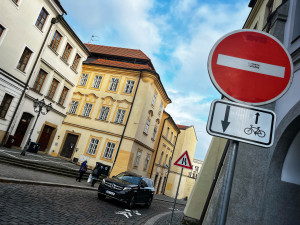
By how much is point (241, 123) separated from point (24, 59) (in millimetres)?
21205

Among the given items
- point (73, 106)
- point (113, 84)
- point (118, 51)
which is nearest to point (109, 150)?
point (73, 106)

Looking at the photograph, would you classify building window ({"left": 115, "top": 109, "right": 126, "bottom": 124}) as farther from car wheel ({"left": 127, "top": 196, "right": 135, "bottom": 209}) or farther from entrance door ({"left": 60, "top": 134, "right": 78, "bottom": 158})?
car wheel ({"left": 127, "top": 196, "right": 135, "bottom": 209})

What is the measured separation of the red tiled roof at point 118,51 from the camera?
30.3 metres

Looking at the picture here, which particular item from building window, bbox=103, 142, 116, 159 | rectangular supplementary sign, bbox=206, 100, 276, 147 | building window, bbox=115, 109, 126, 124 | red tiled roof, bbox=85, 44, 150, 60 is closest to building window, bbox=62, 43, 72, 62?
red tiled roof, bbox=85, 44, 150, 60

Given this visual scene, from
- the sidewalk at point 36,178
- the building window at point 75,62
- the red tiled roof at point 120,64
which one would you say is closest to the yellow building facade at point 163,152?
the red tiled roof at point 120,64

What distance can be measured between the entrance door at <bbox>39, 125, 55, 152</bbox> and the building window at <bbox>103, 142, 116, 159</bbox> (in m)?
6.30

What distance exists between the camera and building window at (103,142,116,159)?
2537cm

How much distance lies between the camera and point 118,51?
32125 millimetres

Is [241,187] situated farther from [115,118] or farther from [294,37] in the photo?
[115,118]

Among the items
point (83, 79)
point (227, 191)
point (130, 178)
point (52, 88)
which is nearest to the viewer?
point (227, 191)

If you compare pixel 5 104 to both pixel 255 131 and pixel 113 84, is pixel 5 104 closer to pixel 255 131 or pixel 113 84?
pixel 113 84

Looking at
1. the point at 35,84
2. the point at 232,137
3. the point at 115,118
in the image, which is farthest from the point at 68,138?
the point at 232,137

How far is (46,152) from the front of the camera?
24.4 meters

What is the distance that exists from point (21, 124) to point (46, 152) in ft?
17.9
